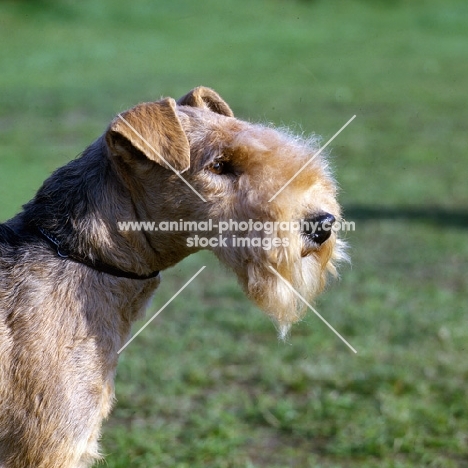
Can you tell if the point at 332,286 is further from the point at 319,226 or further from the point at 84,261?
the point at 84,261

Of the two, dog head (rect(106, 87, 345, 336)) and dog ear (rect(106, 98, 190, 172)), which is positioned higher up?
dog ear (rect(106, 98, 190, 172))

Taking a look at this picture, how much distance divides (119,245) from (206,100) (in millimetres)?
→ 1006

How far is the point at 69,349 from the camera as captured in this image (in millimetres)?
3279

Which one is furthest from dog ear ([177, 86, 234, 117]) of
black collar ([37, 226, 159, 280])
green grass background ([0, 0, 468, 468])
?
black collar ([37, 226, 159, 280])

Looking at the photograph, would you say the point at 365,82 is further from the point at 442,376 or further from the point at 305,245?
the point at 305,245

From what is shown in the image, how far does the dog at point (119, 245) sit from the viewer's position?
3227 millimetres

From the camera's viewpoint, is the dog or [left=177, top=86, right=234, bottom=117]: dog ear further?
[left=177, top=86, right=234, bottom=117]: dog ear

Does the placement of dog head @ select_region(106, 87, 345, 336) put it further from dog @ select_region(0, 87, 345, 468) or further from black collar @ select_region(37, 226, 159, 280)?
black collar @ select_region(37, 226, 159, 280)

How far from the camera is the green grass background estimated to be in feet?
16.8

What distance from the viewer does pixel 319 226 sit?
3.40 m

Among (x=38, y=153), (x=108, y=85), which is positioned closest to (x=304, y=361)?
(x=38, y=153)

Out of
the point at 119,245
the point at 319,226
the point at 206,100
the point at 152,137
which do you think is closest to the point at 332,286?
the point at 206,100

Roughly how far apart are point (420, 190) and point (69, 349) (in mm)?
8990

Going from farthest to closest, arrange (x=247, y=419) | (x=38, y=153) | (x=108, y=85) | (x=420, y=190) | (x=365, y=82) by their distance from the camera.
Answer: (x=365, y=82) → (x=108, y=85) → (x=38, y=153) → (x=420, y=190) → (x=247, y=419)
